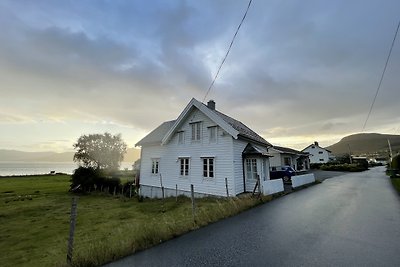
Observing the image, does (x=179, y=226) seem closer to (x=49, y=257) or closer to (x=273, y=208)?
(x=49, y=257)

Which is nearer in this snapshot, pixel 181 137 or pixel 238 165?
pixel 238 165

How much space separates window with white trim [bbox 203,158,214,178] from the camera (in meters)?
18.1

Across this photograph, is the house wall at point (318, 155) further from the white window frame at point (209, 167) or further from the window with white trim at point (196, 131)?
the white window frame at point (209, 167)

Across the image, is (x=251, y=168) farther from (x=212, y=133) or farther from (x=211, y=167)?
(x=212, y=133)

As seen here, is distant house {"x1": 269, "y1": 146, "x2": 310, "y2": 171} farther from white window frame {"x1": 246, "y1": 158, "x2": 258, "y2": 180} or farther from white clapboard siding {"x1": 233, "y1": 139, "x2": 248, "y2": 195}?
white clapboard siding {"x1": 233, "y1": 139, "x2": 248, "y2": 195}

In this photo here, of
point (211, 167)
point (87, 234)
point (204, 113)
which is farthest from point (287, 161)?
point (87, 234)

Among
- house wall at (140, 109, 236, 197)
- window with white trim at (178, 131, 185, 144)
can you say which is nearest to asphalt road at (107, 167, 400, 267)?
house wall at (140, 109, 236, 197)

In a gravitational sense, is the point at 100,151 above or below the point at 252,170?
above

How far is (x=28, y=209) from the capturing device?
2058 centimetres

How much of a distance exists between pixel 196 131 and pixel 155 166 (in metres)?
6.65

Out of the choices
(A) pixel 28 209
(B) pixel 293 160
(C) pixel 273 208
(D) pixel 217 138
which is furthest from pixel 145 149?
(B) pixel 293 160

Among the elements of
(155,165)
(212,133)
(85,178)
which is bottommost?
(85,178)

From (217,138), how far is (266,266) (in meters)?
13.1

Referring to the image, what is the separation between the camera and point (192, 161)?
19.5 m
